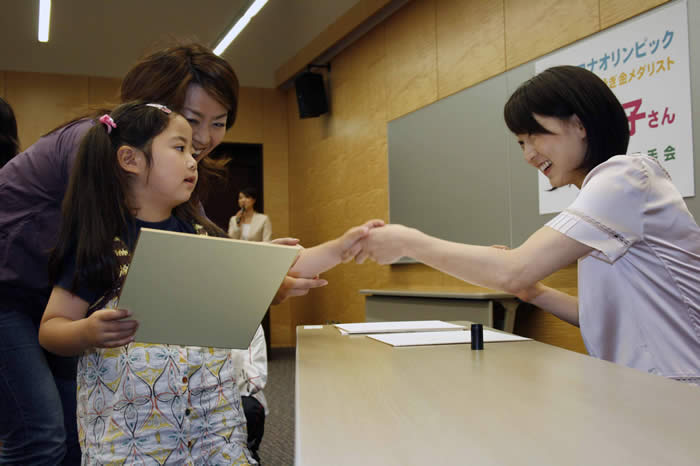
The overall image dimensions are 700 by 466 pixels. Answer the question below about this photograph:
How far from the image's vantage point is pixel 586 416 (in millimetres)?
651

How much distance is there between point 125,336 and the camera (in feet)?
3.12

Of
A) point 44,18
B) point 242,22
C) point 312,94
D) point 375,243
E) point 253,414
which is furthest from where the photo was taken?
point 312,94

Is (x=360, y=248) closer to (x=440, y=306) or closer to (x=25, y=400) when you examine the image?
(x=25, y=400)

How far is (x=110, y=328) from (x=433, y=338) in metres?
0.75

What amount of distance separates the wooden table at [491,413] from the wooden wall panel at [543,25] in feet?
7.49

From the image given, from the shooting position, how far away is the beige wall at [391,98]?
119 inches

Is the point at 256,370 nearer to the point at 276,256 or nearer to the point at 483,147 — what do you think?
the point at 276,256

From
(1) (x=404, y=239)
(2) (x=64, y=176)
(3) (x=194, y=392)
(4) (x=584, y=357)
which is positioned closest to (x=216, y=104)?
(2) (x=64, y=176)

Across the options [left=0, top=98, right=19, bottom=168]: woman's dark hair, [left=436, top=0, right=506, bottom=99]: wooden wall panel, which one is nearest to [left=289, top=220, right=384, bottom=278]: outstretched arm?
[left=0, top=98, right=19, bottom=168]: woman's dark hair

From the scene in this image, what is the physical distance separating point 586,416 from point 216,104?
1.19 metres

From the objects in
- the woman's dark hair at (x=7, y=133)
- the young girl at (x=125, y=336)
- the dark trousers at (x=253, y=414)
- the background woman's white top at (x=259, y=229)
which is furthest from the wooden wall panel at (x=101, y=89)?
the young girl at (x=125, y=336)

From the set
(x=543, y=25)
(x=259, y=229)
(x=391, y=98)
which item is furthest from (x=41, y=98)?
(x=543, y=25)

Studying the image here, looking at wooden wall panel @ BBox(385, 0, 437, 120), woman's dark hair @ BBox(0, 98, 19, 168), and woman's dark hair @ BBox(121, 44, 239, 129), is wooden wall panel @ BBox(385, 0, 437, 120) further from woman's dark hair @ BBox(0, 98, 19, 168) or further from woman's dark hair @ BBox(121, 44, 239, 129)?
woman's dark hair @ BBox(0, 98, 19, 168)

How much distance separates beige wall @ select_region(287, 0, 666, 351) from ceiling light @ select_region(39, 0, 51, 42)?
2.60 metres
